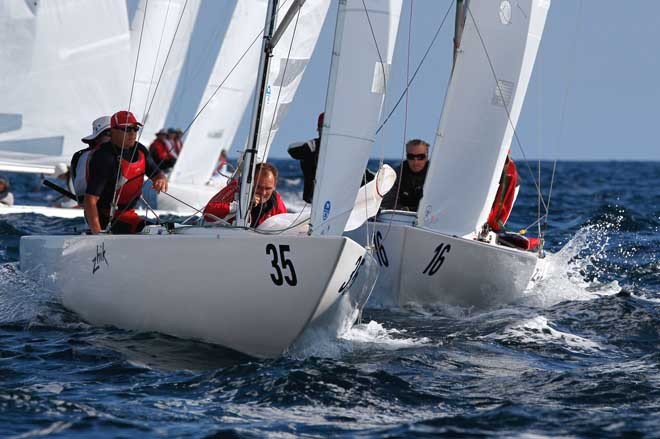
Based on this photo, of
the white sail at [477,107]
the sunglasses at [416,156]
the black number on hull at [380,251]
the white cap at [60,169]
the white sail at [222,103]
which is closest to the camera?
the black number on hull at [380,251]

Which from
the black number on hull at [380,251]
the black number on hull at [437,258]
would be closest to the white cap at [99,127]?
the black number on hull at [380,251]

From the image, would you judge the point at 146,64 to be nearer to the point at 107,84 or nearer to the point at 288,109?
the point at 107,84

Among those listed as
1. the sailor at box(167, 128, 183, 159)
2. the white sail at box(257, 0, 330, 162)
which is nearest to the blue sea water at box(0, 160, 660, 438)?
the white sail at box(257, 0, 330, 162)

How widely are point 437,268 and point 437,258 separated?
0.30 feet

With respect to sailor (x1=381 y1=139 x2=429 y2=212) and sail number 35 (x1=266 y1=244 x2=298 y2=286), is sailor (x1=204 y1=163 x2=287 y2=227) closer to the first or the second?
sail number 35 (x1=266 y1=244 x2=298 y2=286)

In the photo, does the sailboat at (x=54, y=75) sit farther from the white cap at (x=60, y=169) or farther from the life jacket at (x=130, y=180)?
the life jacket at (x=130, y=180)

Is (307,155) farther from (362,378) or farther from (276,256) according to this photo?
(362,378)

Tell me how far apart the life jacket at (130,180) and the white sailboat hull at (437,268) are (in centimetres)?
191

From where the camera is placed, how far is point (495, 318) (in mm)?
8180

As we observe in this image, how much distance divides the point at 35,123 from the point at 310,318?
9391 millimetres

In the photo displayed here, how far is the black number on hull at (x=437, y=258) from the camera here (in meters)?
8.44

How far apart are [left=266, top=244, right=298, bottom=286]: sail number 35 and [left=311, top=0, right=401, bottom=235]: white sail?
0.84 ft

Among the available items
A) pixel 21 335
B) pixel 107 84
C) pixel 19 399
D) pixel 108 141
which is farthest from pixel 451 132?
pixel 107 84

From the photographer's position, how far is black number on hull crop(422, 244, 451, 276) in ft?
27.7
